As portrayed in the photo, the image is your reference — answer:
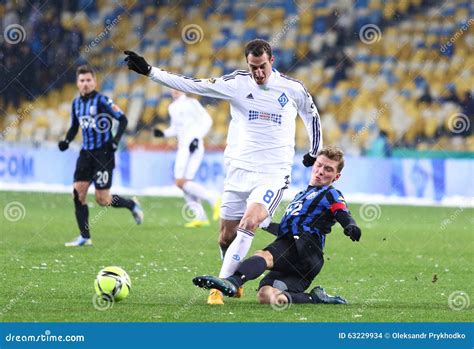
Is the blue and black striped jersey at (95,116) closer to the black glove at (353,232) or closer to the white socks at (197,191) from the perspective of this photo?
the white socks at (197,191)

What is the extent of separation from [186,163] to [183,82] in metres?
9.02

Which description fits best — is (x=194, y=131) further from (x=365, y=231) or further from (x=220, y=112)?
(x=220, y=112)

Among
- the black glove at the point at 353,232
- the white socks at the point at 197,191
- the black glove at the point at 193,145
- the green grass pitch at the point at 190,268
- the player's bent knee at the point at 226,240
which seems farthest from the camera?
the black glove at the point at 193,145

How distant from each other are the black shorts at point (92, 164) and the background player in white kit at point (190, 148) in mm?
3661

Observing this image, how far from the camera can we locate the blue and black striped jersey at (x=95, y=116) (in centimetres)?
1320

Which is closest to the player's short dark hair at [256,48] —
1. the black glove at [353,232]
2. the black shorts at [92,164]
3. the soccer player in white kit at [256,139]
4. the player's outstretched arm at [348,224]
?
the soccer player in white kit at [256,139]

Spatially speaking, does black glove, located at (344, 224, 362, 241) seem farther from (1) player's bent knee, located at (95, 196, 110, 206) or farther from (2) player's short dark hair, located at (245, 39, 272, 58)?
(1) player's bent knee, located at (95, 196, 110, 206)

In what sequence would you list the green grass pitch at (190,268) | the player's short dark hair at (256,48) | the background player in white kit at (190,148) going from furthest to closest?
1. the background player in white kit at (190,148)
2. the player's short dark hair at (256,48)
3. the green grass pitch at (190,268)

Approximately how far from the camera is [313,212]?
27.7ft

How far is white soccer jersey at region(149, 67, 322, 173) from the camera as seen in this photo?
865 cm

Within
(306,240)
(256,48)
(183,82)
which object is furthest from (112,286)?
(256,48)

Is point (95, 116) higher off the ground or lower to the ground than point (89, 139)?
higher

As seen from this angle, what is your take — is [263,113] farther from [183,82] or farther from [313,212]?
[313,212]

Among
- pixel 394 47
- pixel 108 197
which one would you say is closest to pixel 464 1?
pixel 394 47
